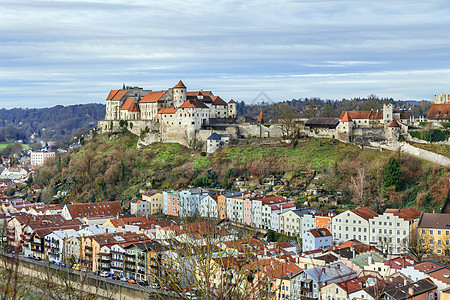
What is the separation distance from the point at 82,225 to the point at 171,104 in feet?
70.3

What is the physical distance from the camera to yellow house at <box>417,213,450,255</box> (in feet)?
112

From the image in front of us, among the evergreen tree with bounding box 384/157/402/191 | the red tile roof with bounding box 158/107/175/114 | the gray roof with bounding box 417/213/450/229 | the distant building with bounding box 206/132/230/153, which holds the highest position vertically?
the red tile roof with bounding box 158/107/175/114

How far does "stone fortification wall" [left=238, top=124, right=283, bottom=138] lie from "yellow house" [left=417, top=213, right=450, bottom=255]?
A: 866 inches

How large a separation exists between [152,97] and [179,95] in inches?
161

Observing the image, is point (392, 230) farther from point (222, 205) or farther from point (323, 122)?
point (323, 122)

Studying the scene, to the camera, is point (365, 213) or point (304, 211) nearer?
point (365, 213)

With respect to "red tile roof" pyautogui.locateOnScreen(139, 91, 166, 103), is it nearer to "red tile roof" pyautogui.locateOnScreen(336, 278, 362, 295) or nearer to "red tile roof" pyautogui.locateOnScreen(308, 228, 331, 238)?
"red tile roof" pyautogui.locateOnScreen(308, 228, 331, 238)

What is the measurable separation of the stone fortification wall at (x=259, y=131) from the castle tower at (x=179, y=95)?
747 centimetres

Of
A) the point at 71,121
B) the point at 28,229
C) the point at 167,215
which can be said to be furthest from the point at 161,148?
the point at 71,121

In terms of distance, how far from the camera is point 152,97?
210ft

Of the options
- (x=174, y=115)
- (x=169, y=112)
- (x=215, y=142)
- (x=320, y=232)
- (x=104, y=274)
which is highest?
(x=169, y=112)

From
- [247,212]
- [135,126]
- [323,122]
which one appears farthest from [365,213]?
[135,126]

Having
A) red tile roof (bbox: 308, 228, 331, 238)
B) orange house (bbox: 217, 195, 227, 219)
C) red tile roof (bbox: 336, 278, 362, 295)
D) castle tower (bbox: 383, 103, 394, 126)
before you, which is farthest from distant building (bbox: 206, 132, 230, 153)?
red tile roof (bbox: 336, 278, 362, 295)

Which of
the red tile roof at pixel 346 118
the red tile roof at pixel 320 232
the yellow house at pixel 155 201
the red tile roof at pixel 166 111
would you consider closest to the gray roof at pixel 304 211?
the red tile roof at pixel 320 232
